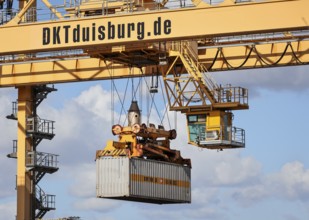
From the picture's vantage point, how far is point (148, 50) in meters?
50.7

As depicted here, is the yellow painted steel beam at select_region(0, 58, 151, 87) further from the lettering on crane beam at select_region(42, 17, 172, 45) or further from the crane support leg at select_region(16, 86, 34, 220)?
the lettering on crane beam at select_region(42, 17, 172, 45)

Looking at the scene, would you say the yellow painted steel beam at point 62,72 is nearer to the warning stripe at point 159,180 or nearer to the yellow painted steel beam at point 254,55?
the yellow painted steel beam at point 254,55

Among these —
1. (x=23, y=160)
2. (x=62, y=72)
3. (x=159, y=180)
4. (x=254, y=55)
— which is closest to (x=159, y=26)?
(x=254, y=55)

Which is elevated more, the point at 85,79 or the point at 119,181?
the point at 85,79

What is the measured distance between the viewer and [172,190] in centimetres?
5588

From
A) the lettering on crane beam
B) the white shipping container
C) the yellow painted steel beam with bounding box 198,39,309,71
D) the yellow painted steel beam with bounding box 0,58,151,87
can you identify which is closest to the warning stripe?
the white shipping container

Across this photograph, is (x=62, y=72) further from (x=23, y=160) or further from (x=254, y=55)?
(x=254, y=55)

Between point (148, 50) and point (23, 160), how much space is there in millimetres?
15294

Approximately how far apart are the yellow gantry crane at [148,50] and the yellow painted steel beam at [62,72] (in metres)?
0.05

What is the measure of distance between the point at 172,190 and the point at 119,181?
4.20 metres

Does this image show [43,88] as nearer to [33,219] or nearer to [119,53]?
[33,219]

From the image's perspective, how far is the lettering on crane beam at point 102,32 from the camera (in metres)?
45.4

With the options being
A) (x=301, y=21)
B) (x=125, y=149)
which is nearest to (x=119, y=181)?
(x=125, y=149)

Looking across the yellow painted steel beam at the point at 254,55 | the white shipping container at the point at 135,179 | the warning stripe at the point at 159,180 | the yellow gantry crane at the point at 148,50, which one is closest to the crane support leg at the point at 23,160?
the yellow gantry crane at the point at 148,50
